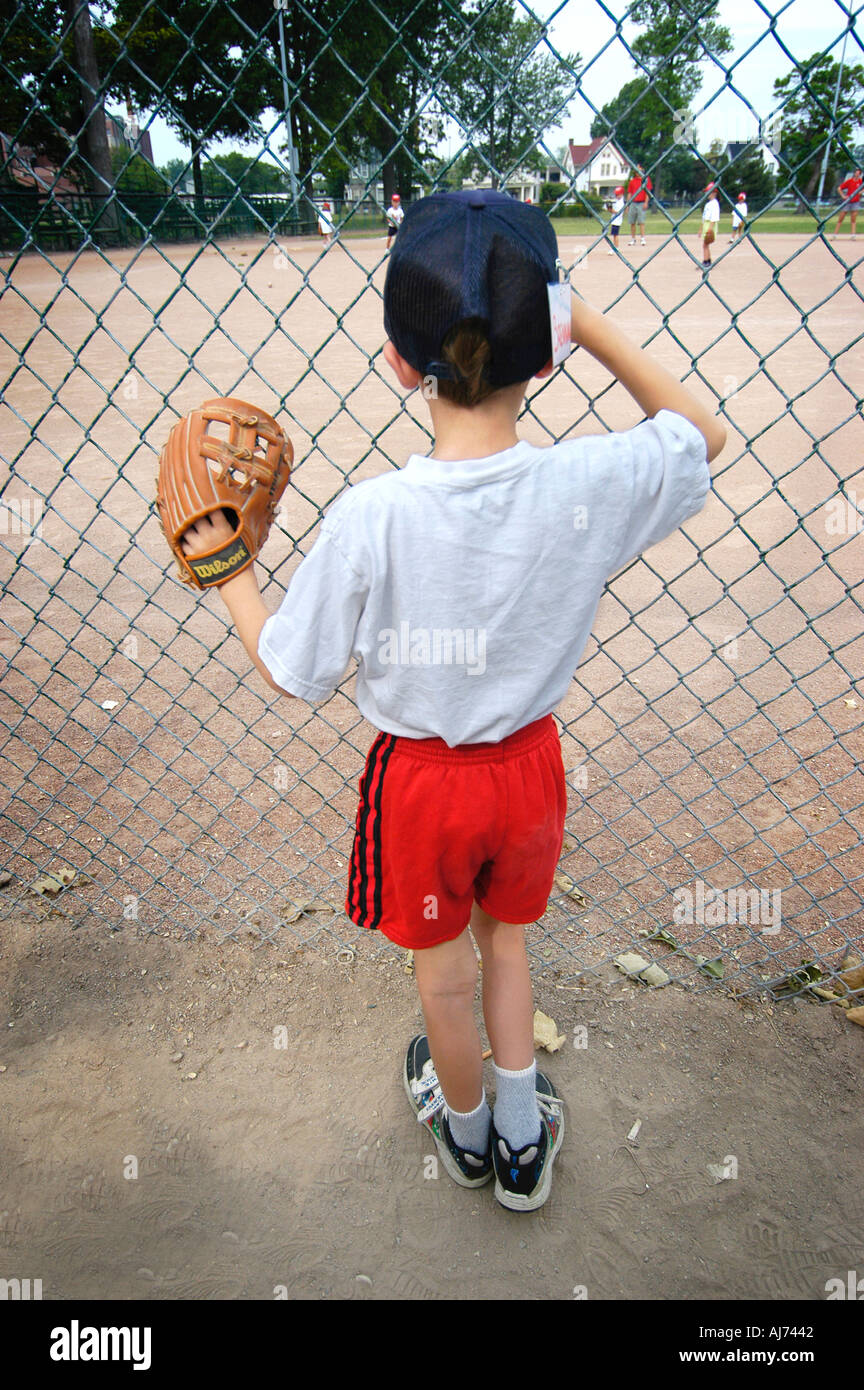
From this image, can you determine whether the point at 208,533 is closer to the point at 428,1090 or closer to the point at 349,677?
the point at 349,677

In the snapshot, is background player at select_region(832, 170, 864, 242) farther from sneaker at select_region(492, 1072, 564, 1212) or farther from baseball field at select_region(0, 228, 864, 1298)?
sneaker at select_region(492, 1072, 564, 1212)

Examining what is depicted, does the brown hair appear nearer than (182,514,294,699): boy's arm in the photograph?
Yes

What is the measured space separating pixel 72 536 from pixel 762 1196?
14.9ft

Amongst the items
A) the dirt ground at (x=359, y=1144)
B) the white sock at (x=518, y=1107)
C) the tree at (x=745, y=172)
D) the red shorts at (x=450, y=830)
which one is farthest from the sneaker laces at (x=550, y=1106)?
the tree at (x=745, y=172)

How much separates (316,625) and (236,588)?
214 mm

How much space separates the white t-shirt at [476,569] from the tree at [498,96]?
0.58 metres

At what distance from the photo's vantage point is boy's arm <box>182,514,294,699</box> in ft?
4.64

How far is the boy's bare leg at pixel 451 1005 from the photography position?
1646 mm

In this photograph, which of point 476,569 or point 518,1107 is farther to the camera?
point 518,1107

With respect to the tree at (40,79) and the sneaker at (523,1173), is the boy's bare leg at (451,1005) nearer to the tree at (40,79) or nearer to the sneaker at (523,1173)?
the sneaker at (523,1173)

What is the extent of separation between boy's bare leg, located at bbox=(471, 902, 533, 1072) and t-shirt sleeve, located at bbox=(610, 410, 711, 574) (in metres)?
0.81

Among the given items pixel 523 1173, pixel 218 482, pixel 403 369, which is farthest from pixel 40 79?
pixel 523 1173

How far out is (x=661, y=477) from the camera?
1325mm

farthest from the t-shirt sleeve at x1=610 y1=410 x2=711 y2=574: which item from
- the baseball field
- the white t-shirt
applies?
the baseball field
